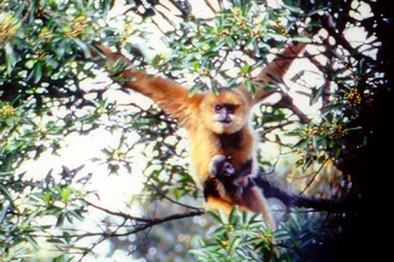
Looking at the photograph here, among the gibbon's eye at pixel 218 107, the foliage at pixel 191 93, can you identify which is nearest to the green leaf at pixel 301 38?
the foliage at pixel 191 93

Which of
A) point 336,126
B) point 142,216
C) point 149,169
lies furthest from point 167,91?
point 336,126

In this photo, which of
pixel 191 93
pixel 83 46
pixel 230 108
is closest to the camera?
pixel 83 46

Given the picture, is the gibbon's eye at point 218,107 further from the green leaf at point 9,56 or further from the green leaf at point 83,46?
the green leaf at point 9,56

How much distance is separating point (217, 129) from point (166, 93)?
269 mm

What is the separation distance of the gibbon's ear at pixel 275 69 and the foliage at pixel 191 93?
0.12ft

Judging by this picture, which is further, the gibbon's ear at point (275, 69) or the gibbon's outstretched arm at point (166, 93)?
the gibbon's outstretched arm at point (166, 93)

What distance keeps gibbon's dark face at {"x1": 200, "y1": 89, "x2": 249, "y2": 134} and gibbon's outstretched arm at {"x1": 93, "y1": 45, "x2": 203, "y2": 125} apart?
52 mm

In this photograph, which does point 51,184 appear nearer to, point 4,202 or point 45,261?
point 4,202

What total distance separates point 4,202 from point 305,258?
3.81ft

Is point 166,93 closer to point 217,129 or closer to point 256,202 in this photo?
point 217,129

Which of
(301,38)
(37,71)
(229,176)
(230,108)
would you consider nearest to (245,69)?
(301,38)

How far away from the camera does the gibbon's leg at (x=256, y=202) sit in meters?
2.49

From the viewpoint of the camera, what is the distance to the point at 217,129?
2656mm

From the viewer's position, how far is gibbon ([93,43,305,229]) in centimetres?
256
